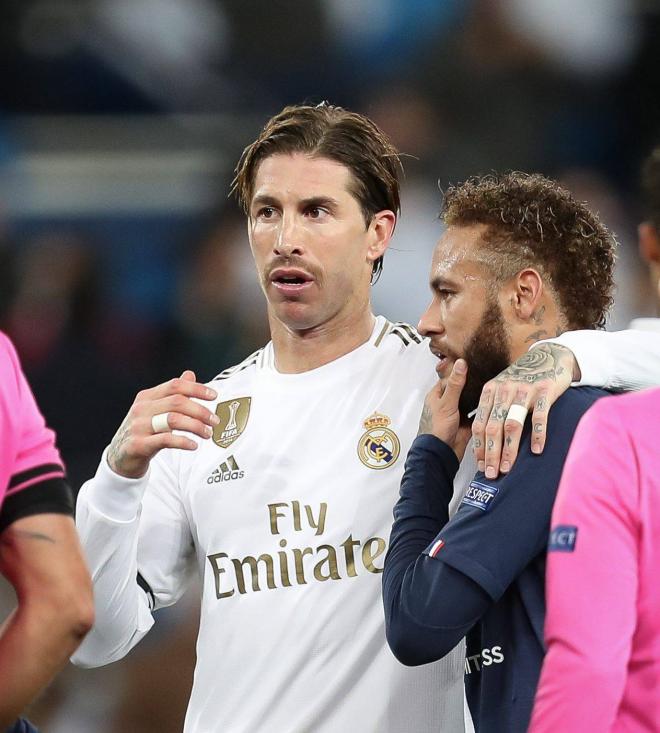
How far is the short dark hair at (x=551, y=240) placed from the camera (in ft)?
7.98

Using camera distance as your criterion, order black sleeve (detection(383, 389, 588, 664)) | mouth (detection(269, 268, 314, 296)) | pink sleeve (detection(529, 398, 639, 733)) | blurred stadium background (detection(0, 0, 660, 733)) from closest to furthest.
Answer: pink sleeve (detection(529, 398, 639, 733)) → black sleeve (detection(383, 389, 588, 664)) → mouth (detection(269, 268, 314, 296)) → blurred stadium background (detection(0, 0, 660, 733))

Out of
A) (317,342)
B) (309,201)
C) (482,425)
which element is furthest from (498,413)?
(309,201)

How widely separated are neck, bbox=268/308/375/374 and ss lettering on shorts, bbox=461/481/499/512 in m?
0.84

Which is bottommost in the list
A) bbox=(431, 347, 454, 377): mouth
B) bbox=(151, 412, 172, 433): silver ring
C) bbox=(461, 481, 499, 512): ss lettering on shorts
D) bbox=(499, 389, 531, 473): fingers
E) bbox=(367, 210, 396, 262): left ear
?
bbox=(461, 481, 499, 512): ss lettering on shorts

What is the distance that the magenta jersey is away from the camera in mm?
1671

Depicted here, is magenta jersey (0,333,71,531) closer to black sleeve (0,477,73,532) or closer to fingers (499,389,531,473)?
black sleeve (0,477,73,532)

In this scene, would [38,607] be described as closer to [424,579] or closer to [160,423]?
[424,579]

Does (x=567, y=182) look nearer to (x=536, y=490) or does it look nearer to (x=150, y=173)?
(x=150, y=173)

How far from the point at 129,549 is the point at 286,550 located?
358 mm

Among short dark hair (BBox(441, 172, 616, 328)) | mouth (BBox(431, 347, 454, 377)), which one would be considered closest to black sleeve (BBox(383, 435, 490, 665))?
mouth (BBox(431, 347, 454, 377))

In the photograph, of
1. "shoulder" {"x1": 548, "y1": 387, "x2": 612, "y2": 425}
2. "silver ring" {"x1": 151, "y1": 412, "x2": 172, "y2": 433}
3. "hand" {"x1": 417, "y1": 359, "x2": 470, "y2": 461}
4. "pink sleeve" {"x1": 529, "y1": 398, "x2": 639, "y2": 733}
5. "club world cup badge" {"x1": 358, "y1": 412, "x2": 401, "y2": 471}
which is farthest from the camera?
"club world cup badge" {"x1": 358, "y1": 412, "x2": 401, "y2": 471}

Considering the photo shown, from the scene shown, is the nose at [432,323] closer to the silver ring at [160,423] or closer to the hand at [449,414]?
the hand at [449,414]

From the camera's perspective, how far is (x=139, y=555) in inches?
110

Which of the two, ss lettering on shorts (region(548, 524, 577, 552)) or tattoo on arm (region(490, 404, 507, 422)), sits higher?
tattoo on arm (region(490, 404, 507, 422))
